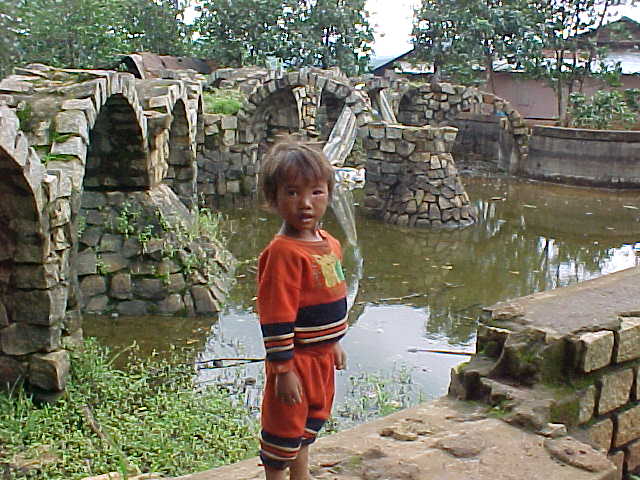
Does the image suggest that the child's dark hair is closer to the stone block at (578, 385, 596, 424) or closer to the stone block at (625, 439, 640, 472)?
the stone block at (578, 385, 596, 424)

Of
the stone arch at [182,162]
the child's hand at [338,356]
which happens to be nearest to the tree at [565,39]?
the stone arch at [182,162]

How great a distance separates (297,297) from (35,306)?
3.46 meters

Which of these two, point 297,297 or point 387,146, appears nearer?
point 297,297

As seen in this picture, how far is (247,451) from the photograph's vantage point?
15.5 feet

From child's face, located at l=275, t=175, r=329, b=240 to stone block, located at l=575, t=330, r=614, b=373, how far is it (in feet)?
4.44

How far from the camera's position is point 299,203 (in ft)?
8.43

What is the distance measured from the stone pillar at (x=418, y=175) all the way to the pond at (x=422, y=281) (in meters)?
0.36

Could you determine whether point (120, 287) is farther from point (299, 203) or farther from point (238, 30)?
point (238, 30)

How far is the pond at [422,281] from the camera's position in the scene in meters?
6.48

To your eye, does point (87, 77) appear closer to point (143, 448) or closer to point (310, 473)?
point (143, 448)

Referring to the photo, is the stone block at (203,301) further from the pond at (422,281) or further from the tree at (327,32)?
the tree at (327,32)

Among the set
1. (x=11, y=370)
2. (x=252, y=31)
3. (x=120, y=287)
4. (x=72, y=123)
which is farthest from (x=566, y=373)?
(x=252, y=31)

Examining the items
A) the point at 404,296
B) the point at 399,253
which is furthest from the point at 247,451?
the point at 399,253

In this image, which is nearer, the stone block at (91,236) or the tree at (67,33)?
the stone block at (91,236)
